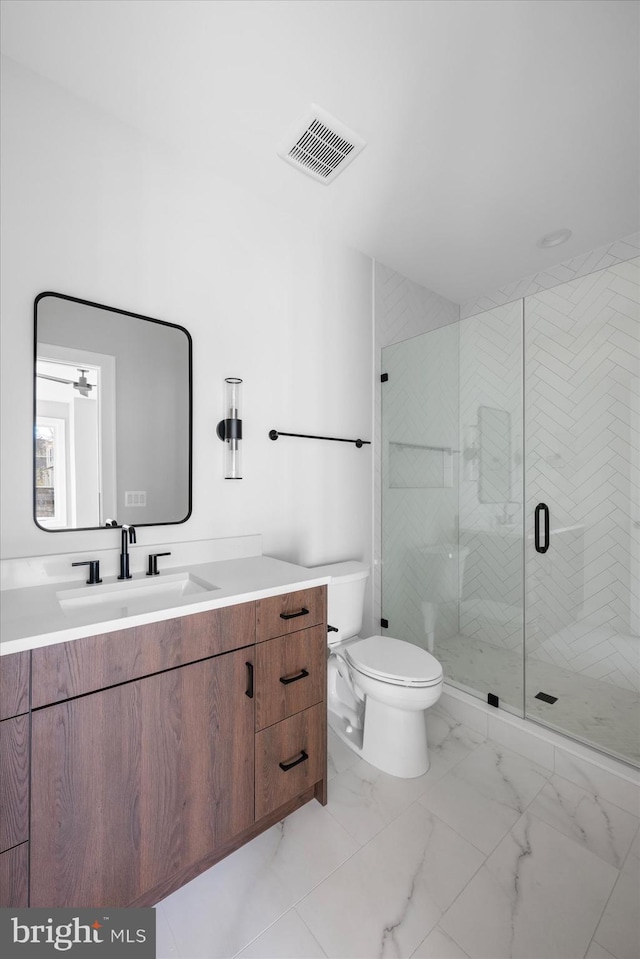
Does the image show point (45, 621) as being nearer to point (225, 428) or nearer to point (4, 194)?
point (225, 428)

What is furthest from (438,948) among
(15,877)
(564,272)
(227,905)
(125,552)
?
(564,272)

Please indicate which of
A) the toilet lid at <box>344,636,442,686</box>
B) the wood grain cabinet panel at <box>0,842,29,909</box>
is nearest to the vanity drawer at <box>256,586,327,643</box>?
the toilet lid at <box>344,636,442,686</box>

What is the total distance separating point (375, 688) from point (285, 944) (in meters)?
0.77

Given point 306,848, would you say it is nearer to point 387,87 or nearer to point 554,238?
point 387,87

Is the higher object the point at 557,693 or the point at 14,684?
the point at 14,684

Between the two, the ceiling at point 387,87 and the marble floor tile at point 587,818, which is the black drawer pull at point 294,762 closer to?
the marble floor tile at point 587,818

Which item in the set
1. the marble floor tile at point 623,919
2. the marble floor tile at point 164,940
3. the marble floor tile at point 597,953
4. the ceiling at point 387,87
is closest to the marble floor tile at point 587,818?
the marble floor tile at point 623,919

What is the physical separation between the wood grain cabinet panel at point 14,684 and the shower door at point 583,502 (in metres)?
1.94

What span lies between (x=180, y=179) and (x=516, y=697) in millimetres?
2647

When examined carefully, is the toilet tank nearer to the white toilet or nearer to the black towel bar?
the white toilet

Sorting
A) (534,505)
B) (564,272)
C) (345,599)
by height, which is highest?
(564,272)

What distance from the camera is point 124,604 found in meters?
1.16

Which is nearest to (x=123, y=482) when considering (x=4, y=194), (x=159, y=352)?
(x=159, y=352)

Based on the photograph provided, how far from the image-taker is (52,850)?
0.94 m
